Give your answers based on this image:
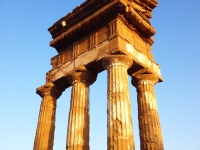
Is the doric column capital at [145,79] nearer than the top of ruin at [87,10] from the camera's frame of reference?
Yes

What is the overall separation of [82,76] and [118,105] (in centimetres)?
350

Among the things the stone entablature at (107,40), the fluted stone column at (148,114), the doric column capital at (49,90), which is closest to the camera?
the fluted stone column at (148,114)

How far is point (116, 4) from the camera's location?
44.3 ft

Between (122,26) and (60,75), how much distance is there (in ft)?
15.4

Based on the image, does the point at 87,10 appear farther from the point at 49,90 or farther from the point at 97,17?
the point at 49,90

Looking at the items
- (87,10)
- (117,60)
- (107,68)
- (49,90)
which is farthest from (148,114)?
(87,10)

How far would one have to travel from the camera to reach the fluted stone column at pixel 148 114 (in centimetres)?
1304

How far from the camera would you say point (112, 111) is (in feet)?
37.9

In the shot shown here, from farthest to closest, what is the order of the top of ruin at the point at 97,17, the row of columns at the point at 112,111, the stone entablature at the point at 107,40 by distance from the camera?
the top of ruin at the point at 97,17
the stone entablature at the point at 107,40
the row of columns at the point at 112,111

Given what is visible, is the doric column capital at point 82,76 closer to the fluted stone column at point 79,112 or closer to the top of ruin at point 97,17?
the fluted stone column at point 79,112

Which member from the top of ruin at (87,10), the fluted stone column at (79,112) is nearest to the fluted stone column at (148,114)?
the fluted stone column at (79,112)

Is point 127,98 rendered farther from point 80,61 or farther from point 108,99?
point 80,61

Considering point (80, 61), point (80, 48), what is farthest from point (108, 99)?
point (80, 48)

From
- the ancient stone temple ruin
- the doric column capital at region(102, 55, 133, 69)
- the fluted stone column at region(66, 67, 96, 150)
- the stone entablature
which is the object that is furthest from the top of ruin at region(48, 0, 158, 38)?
the fluted stone column at region(66, 67, 96, 150)
